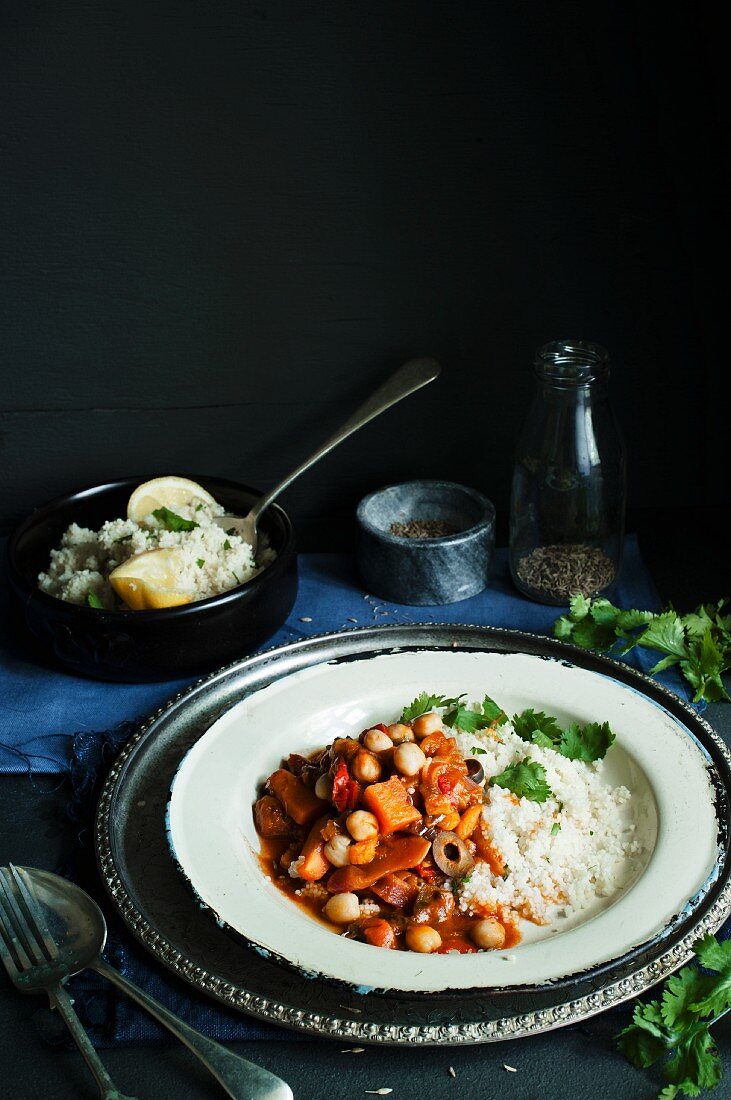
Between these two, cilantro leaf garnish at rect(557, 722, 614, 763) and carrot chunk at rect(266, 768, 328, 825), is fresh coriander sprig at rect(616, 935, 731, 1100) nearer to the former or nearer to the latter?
cilantro leaf garnish at rect(557, 722, 614, 763)

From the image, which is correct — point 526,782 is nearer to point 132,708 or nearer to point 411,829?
point 411,829

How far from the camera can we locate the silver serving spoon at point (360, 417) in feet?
6.37

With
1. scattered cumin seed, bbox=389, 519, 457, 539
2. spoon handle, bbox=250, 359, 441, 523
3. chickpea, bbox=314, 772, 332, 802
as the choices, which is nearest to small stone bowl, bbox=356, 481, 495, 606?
scattered cumin seed, bbox=389, 519, 457, 539

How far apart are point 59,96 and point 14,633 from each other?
0.94m

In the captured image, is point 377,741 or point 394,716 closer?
point 377,741

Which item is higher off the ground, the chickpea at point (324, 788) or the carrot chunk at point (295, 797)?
the chickpea at point (324, 788)

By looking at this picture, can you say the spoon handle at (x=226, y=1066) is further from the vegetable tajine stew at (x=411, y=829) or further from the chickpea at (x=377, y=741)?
the chickpea at (x=377, y=741)

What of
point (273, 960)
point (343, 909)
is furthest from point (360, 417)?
point (273, 960)

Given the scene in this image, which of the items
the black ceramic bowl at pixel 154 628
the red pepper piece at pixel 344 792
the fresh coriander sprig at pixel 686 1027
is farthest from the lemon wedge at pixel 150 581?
the fresh coriander sprig at pixel 686 1027

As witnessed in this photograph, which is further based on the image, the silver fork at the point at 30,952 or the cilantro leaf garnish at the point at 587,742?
the cilantro leaf garnish at the point at 587,742

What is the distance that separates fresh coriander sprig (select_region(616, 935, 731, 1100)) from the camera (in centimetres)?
107

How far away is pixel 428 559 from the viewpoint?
193cm

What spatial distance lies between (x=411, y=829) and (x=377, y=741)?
12cm

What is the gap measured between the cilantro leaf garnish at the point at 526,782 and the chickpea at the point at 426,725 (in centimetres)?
11
